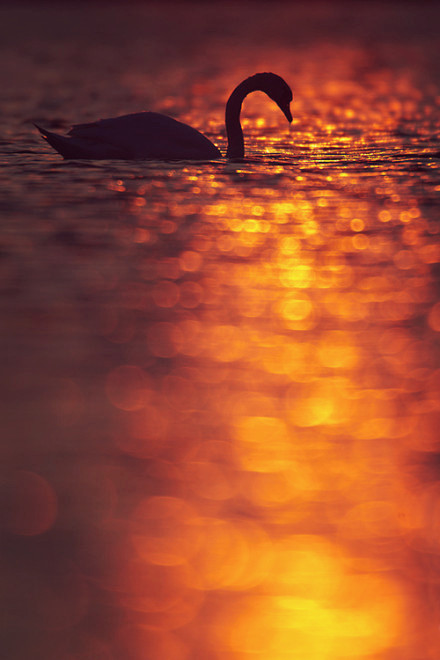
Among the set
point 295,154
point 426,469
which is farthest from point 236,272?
point 295,154

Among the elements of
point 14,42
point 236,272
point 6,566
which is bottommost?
point 6,566

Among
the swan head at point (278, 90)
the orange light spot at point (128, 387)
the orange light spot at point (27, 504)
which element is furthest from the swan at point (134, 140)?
the orange light spot at point (27, 504)

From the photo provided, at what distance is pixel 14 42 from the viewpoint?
56.0 m

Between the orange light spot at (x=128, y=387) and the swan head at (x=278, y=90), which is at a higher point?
the swan head at (x=278, y=90)

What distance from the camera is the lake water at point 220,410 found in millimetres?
4766

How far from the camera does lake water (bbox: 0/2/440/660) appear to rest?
4.77 metres

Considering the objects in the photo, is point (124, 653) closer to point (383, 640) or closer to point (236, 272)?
point (383, 640)

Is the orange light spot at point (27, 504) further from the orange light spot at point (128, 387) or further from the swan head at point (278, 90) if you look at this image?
the swan head at point (278, 90)

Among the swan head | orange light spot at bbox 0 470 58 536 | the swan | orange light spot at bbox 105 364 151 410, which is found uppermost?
the swan head

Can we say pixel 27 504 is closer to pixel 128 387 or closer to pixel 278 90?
pixel 128 387

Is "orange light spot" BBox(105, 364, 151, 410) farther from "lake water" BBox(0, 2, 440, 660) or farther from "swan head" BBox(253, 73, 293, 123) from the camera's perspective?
"swan head" BBox(253, 73, 293, 123)

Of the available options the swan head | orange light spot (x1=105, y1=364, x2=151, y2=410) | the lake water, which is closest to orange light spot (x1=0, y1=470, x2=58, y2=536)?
the lake water

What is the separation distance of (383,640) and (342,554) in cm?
64

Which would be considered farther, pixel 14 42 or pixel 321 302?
pixel 14 42
